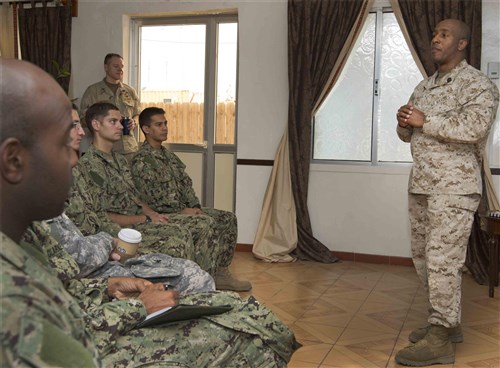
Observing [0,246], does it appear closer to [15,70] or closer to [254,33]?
[15,70]

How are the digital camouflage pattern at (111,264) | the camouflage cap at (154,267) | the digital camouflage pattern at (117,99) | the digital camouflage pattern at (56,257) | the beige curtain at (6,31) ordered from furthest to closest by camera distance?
1. the beige curtain at (6,31)
2. the digital camouflage pattern at (117,99)
3. the camouflage cap at (154,267)
4. the digital camouflage pattern at (111,264)
5. the digital camouflage pattern at (56,257)

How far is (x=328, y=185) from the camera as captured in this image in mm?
5535

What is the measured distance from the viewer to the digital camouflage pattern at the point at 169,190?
4230 mm

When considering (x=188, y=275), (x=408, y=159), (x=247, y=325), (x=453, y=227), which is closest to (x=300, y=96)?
(x=408, y=159)

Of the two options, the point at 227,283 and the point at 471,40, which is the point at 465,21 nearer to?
the point at 471,40

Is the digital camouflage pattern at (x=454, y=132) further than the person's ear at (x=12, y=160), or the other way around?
the digital camouflage pattern at (x=454, y=132)

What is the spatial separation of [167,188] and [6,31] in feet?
11.0

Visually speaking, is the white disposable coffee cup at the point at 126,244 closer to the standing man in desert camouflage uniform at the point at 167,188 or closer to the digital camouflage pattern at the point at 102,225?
the digital camouflage pattern at the point at 102,225

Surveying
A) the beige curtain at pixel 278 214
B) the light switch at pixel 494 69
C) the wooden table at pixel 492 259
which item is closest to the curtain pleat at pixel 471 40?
the light switch at pixel 494 69

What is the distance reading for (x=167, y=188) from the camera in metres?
4.30

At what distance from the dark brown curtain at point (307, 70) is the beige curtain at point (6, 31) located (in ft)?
9.92

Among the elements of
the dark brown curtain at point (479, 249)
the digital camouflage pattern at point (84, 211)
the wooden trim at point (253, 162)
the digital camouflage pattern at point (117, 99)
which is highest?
the digital camouflage pattern at point (117, 99)

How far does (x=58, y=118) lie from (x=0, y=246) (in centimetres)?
19

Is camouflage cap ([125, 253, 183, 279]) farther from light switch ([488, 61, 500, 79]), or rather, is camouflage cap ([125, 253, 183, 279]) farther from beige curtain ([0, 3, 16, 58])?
beige curtain ([0, 3, 16, 58])
